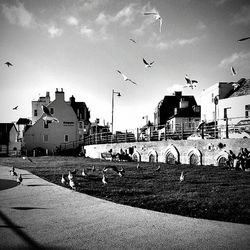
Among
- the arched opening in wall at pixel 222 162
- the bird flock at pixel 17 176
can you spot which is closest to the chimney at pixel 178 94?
the arched opening in wall at pixel 222 162

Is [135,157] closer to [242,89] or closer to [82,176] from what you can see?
[82,176]

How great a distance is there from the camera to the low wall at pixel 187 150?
48.0ft

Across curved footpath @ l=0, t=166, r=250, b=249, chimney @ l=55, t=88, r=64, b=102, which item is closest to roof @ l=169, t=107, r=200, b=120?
chimney @ l=55, t=88, r=64, b=102

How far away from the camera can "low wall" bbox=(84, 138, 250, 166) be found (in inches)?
576

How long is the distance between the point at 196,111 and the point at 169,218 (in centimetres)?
5139

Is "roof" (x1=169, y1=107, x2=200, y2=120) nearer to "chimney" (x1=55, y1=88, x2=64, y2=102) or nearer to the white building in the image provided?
the white building

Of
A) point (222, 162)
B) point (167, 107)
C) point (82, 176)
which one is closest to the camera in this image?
point (82, 176)

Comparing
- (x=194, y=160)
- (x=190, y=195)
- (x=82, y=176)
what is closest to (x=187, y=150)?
(x=194, y=160)

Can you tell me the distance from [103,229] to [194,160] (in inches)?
519

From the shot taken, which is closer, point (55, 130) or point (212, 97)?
point (212, 97)

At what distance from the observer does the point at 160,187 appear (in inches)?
343

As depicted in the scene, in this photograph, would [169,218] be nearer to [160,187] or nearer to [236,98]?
[160,187]

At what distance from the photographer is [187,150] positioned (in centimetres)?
1712

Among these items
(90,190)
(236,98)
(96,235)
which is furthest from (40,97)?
(96,235)
